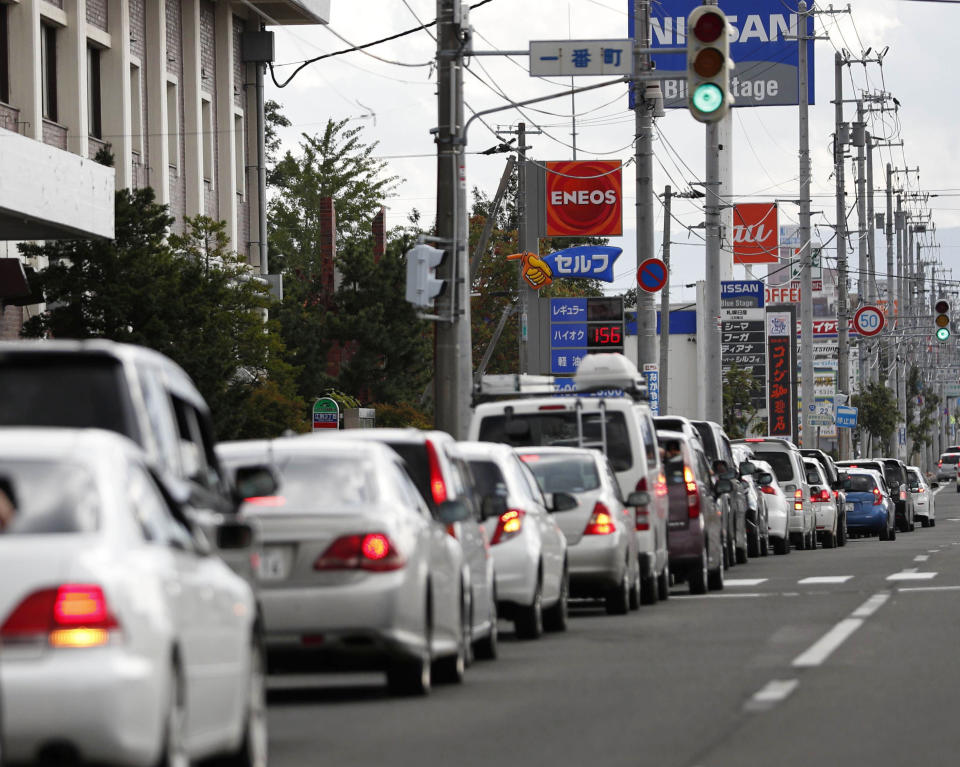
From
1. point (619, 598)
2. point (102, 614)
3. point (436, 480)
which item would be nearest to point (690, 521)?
point (619, 598)

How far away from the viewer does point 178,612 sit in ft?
26.3

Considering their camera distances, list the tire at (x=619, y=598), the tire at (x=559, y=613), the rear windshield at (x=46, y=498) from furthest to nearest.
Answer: the tire at (x=619, y=598)
the tire at (x=559, y=613)
the rear windshield at (x=46, y=498)

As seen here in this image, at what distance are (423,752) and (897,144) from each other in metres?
116

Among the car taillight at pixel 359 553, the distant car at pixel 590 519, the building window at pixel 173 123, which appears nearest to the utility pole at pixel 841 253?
the building window at pixel 173 123

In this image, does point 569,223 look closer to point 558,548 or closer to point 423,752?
point 558,548

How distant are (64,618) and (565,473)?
1435 centimetres

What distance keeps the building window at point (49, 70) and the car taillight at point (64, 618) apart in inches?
1309

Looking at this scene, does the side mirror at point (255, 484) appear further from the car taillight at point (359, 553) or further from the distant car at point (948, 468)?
the distant car at point (948, 468)

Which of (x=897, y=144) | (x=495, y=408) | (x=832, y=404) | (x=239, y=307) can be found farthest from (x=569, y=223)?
(x=897, y=144)

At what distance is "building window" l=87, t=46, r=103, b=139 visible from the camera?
140 feet

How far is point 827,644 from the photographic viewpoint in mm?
16922

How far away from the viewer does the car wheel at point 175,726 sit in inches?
302

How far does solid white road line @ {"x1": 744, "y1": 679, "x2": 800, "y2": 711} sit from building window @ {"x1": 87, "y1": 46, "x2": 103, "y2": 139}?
30.4m

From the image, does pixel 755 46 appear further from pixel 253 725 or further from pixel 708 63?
pixel 253 725
